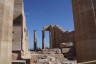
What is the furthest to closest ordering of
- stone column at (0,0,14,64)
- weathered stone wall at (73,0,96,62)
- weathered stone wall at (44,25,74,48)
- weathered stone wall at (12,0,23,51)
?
weathered stone wall at (44,25,74,48), weathered stone wall at (12,0,23,51), stone column at (0,0,14,64), weathered stone wall at (73,0,96,62)

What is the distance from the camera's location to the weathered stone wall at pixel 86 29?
5.01 meters

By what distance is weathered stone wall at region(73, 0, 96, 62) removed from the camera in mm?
5012

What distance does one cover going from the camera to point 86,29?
519cm

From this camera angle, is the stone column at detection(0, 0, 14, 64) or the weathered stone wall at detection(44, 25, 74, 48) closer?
the stone column at detection(0, 0, 14, 64)

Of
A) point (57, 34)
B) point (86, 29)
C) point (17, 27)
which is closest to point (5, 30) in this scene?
point (86, 29)

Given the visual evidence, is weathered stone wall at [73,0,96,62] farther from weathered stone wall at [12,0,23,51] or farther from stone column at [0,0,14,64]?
weathered stone wall at [12,0,23,51]

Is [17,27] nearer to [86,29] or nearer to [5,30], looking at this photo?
[5,30]

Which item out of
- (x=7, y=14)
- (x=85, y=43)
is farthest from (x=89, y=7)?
(x=7, y=14)

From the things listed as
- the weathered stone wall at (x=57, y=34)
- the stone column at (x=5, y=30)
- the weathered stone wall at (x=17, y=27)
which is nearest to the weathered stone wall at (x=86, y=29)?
the stone column at (x=5, y=30)

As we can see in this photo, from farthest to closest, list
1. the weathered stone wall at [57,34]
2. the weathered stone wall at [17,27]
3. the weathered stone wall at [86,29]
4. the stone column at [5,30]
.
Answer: the weathered stone wall at [57,34] → the weathered stone wall at [17,27] → the stone column at [5,30] → the weathered stone wall at [86,29]

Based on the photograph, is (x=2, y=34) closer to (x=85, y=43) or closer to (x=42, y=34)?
(x=85, y=43)

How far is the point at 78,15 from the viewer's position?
5508 mm

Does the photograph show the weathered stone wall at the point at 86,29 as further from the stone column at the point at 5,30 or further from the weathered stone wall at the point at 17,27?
the weathered stone wall at the point at 17,27

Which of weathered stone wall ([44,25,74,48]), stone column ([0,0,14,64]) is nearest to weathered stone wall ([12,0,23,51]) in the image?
stone column ([0,0,14,64])
